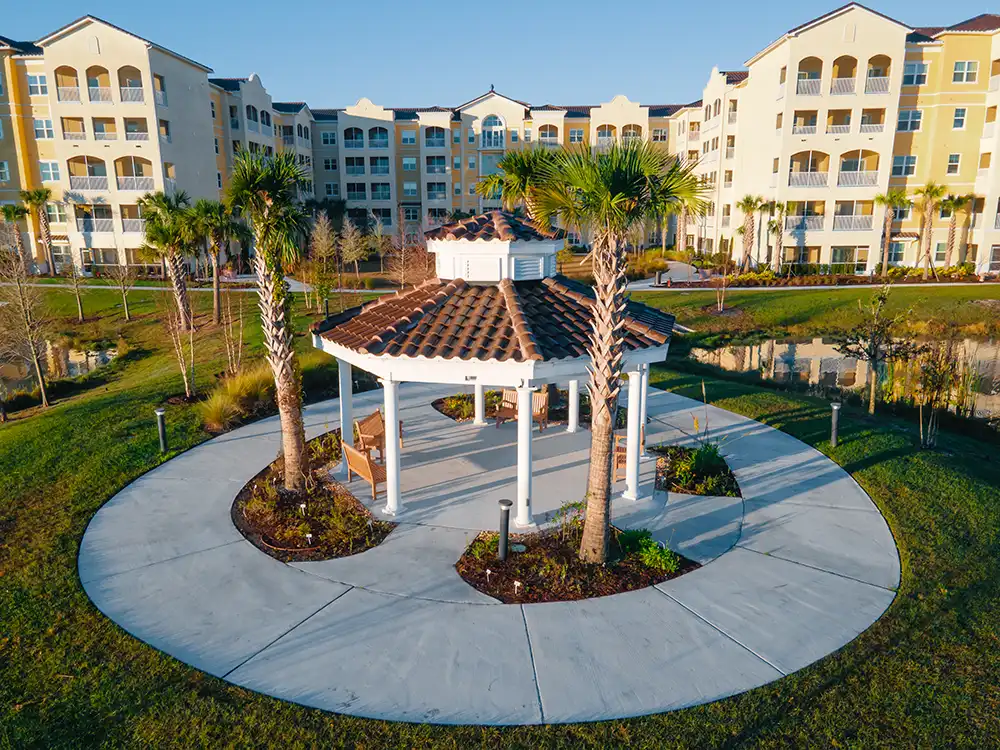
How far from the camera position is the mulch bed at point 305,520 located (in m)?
9.50

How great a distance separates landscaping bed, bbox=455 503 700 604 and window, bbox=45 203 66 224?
4691 cm

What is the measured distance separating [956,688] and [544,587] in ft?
14.4

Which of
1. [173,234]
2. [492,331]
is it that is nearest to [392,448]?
Result: [492,331]

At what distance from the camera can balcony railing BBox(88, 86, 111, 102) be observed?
140 ft

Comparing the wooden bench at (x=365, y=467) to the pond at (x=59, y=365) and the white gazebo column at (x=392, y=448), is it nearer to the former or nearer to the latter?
the white gazebo column at (x=392, y=448)

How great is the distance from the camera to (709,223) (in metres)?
54.5

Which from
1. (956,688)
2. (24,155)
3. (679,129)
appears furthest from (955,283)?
(24,155)

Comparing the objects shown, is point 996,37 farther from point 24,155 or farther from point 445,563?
point 24,155

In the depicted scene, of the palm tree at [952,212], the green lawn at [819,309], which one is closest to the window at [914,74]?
the palm tree at [952,212]

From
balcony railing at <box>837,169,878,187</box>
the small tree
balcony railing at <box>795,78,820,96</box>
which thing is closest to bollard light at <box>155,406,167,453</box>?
the small tree

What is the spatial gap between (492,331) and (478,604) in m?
4.11

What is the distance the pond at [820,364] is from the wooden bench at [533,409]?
971 centimetres

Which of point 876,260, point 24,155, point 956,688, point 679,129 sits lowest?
point 956,688

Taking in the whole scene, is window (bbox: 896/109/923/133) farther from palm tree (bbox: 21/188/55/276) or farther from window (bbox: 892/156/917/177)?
palm tree (bbox: 21/188/55/276)
